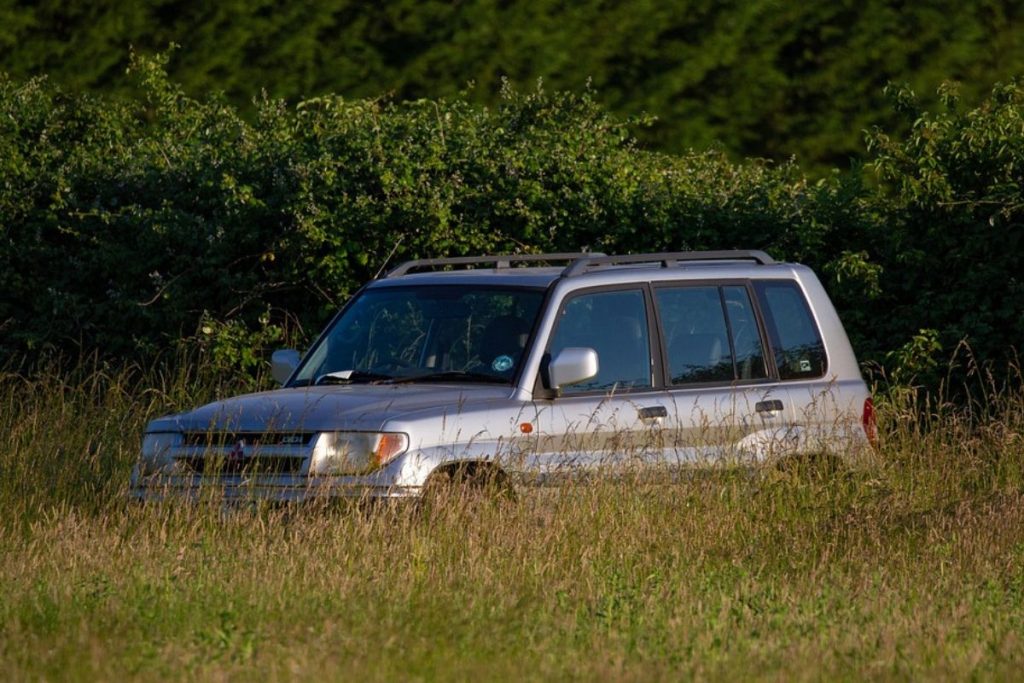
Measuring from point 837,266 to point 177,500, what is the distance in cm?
550

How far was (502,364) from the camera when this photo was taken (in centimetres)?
844

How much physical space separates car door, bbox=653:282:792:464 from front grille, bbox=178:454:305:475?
1.88 metres

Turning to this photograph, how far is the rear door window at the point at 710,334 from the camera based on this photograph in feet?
28.9

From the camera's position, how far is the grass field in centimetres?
599

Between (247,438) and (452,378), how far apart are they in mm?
1065

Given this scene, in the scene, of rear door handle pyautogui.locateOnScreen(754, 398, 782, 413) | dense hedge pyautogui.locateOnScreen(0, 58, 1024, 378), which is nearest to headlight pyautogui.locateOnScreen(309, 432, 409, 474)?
rear door handle pyautogui.locateOnScreen(754, 398, 782, 413)

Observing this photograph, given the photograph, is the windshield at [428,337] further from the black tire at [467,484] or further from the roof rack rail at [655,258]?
the black tire at [467,484]

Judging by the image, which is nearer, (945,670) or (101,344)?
(945,670)

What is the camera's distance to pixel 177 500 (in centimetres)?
805

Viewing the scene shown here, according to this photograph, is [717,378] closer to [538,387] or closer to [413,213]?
[538,387]

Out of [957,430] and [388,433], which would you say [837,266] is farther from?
[388,433]

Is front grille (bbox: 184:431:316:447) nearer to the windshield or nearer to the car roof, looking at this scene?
the windshield

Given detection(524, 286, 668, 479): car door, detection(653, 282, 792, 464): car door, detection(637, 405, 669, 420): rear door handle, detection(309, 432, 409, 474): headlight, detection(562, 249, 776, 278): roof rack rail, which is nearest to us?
detection(309, 432, 409, 474): headlight

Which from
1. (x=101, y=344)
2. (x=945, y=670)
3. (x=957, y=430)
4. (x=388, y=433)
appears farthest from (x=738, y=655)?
(x=101, y=344)
